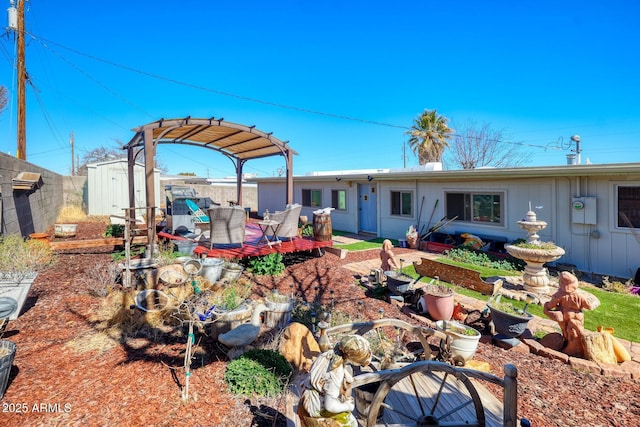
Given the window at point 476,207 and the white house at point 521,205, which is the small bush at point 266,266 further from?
the window at point 476,207

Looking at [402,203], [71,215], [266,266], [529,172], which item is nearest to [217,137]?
[266,266]

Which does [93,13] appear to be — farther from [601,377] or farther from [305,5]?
[601,377]

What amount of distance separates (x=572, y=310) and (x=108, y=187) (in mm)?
18728

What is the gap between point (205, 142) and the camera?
10.5 meters

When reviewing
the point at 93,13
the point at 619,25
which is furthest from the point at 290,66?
the point at 619,25

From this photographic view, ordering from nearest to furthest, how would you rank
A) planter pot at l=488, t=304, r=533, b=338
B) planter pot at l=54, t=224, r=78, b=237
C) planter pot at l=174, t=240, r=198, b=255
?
planter pot at l=488, t=304, r=533, b=338 → planter pot at l=174, t=240, r=198, b=255 → planter pot at l=54, t=224, r=78, b=237

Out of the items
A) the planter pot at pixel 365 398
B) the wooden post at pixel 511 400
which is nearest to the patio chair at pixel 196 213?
the planter pot at pixel 365 398

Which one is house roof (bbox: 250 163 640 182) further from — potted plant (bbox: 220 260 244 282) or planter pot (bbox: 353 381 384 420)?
planter pot (bbox: 353 381 384 420)

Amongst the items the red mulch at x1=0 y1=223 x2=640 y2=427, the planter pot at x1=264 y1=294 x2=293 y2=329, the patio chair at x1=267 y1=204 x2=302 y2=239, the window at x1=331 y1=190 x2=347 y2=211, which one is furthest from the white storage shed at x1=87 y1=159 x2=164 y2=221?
the planter pot at x1=264 y1=294 x2=293 y2=329

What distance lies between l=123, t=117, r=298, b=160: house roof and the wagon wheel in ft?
23.0

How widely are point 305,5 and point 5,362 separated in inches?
563

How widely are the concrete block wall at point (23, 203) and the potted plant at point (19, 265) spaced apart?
2.50ft

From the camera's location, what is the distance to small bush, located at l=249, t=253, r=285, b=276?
23.6 feet

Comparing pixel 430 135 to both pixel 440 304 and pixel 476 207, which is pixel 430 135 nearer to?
pixel 476 207
